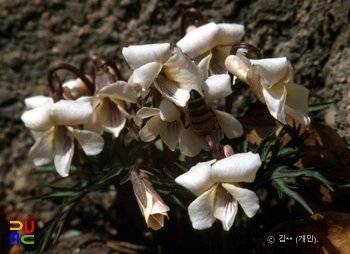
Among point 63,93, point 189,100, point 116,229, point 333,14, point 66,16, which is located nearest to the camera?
point 189,100

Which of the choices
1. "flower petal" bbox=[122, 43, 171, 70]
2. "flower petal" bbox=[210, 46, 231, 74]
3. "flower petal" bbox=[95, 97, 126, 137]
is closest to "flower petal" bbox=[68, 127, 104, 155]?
"flower petal" bbox=[95, 97, 126, 137]

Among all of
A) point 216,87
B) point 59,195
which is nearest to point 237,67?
point 216,87

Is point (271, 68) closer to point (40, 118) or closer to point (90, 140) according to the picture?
point (90, 140)

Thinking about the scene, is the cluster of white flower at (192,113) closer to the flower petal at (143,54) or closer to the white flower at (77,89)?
the flower petal at (143,54)

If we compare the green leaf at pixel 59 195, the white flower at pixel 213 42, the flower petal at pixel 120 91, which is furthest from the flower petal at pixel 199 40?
the green leaf at pixel 59 195

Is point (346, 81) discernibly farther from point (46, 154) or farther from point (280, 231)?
point (46, 154)

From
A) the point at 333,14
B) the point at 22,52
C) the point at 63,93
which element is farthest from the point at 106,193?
the point at 333,14

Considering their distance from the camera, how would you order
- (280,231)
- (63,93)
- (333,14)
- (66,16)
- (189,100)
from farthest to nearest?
(66,16), (333,14), (63,93), (280,231), (189,100)
